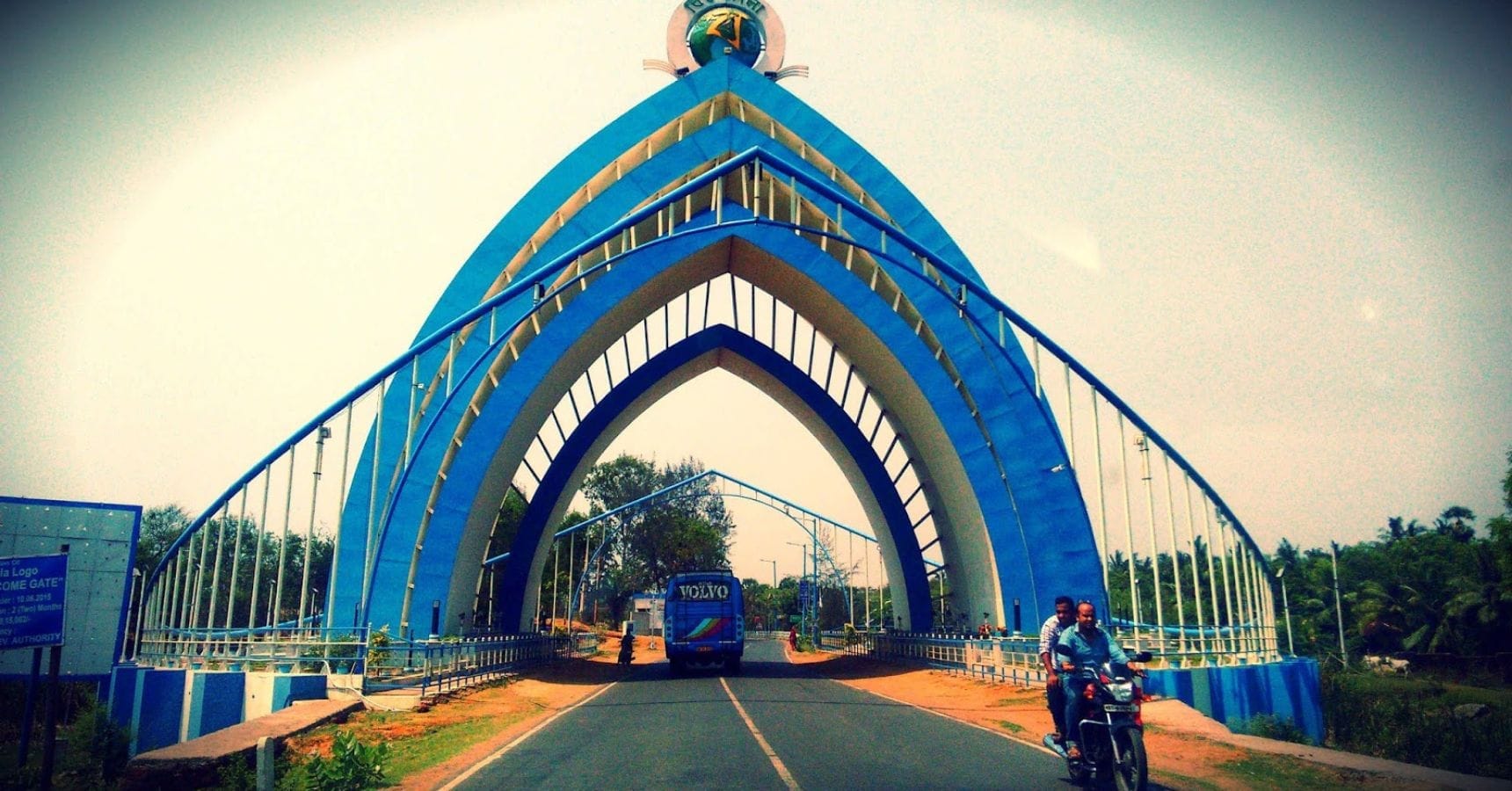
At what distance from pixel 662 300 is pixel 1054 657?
86.6 ft

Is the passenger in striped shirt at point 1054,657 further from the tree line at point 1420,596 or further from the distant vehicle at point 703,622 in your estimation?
the tree line at point 1420,596

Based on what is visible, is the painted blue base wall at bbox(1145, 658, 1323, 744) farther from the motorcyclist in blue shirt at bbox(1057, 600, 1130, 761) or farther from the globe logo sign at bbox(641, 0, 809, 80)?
the globe logo sign at bbox(641, 0, 809, 80)

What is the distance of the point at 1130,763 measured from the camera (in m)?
8.45

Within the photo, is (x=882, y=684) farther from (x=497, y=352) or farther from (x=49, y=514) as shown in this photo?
(x=49, y=514)

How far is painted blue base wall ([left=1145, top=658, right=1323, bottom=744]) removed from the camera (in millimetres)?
20328

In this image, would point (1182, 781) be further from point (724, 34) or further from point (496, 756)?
point (724, 34)

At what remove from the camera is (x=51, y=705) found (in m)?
10.8

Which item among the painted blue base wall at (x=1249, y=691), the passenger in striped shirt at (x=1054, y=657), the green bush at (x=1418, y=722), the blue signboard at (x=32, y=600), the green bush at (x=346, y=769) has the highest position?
the blue signboard at (x=32, y=600)

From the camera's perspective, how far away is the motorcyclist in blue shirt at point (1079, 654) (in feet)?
31.2

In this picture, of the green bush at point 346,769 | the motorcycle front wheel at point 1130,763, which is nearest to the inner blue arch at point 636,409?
the green bush at point 346,769

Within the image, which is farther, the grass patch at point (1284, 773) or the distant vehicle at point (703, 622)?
the distant vehicle at point (703, 622)

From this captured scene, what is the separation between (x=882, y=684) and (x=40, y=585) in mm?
22590

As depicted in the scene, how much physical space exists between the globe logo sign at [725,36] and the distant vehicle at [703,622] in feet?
58.6

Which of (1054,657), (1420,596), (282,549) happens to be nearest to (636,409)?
(282,549)
